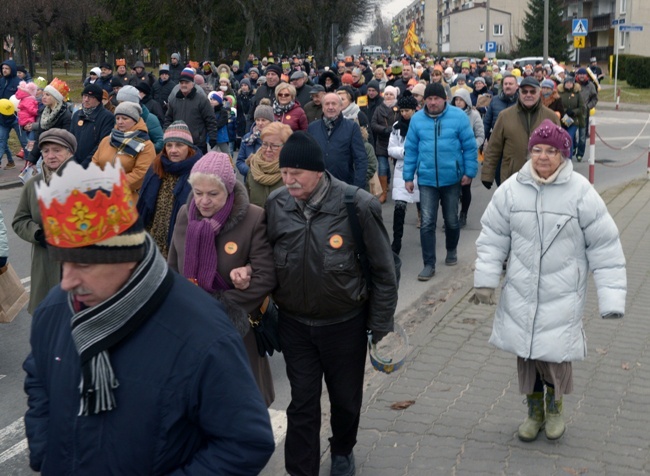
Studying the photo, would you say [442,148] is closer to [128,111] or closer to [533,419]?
[128,111]

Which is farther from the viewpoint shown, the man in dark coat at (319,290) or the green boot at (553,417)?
the green boot at (553,417)

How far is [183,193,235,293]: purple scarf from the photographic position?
4.39 m

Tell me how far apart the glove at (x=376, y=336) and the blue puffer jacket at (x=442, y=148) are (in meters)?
4.42

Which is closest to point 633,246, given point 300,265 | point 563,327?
point 563,327

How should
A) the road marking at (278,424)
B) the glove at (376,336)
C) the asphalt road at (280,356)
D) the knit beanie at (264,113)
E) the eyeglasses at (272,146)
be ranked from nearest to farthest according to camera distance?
the glove at (376,336) → the road marking at (278,424) → the asphalt road at (280,356) → the eyeglasses at (272,146) → the knit beanie at (264,113)

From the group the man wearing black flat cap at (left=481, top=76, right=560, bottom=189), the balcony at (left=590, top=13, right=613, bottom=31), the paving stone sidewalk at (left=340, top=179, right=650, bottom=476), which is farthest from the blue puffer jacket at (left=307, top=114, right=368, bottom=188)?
the balcony at (left=590, top=13, right=613, bottom=31)

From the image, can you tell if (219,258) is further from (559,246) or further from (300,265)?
(559,246)

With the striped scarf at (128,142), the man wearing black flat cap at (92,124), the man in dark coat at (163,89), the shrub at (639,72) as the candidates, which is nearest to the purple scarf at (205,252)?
the striped scarf at (128,142)

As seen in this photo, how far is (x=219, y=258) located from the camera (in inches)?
175

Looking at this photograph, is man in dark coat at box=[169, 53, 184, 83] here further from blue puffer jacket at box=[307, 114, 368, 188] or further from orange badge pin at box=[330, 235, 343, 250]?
orange badge pin at box=[330, 235, 343, 250]

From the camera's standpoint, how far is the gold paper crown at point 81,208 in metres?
2.26

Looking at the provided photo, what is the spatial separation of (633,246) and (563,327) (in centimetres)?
598

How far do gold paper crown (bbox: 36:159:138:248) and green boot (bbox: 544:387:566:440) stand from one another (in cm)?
336

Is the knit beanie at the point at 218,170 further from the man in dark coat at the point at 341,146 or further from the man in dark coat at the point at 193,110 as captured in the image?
the man in dark coat at the point at 193,110
